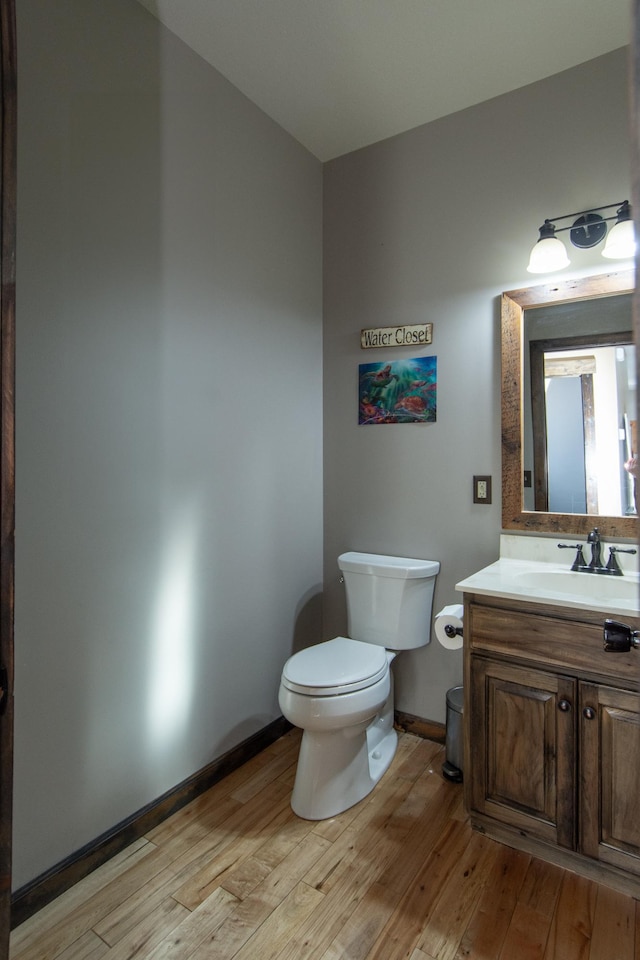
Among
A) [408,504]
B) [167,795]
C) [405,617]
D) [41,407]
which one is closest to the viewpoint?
[41,407]

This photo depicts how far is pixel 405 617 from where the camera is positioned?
215 cm

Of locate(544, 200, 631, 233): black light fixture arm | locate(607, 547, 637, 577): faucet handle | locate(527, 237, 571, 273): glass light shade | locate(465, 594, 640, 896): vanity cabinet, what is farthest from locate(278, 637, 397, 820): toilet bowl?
locate(544, 200, 631, 233): black light fixture arm

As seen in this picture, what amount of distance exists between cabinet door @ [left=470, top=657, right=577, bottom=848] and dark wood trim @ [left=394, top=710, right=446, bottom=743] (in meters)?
0.57

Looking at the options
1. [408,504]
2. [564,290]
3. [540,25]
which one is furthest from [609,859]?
[540,25]

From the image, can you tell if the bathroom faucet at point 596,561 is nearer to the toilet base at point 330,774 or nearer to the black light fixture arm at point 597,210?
the toilet base at point 330,774

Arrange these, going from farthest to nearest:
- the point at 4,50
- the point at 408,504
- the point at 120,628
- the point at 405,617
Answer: the point at 408,504 < the point at 405,617 < the point at 120,628 < the point at 4,50

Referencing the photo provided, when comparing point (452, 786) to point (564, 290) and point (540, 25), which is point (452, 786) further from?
point (540, 25)

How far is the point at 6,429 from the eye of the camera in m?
0.83

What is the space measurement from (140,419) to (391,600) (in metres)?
1.24

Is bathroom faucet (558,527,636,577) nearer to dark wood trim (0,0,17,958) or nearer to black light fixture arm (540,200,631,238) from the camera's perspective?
black light fixture arm (540,200,631,238)

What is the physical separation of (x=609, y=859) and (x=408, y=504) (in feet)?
4.48

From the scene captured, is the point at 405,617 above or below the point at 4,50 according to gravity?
below

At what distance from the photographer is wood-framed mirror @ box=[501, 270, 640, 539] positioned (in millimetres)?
1833

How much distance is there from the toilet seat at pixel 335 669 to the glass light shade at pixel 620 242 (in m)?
1.68
